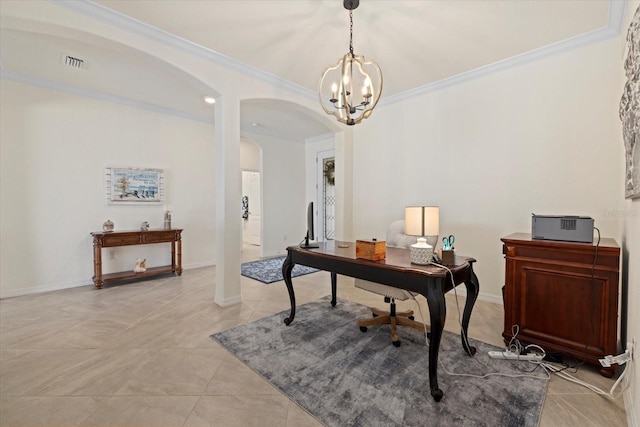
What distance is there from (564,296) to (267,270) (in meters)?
3.95

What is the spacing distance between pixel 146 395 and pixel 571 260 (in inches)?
119

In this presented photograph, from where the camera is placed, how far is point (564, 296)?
199 cm

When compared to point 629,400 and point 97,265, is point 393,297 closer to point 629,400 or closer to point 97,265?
point 629,400

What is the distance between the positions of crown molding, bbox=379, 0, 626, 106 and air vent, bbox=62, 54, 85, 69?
400cm

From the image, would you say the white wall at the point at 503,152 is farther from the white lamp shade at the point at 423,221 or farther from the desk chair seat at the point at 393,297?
the white lamp shade at the point at 423,221

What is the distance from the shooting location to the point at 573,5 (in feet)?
7.30

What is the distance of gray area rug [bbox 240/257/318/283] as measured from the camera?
14.2 ft

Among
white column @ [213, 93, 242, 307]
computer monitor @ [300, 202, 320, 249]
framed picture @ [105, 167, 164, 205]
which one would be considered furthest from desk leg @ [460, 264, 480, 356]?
framed picture @ [105, 167, 164, 205]

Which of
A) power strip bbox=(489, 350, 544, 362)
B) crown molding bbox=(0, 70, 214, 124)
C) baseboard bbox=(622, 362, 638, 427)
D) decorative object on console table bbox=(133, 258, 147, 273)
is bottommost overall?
power strip bbox=(489, 350, 544, 362)

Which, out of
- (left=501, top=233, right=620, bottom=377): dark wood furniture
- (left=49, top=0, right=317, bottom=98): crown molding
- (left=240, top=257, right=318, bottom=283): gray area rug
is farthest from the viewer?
(left=240, top=257, right=318, bottom=283): gray area rug

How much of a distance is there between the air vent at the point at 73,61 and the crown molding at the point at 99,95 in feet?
2.78

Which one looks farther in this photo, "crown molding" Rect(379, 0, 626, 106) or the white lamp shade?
"crown molding" Rect(379, 0, 626, 106)

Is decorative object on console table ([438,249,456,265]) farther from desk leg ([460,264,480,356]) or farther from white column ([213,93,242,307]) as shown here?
white column ([213,93,242,307])

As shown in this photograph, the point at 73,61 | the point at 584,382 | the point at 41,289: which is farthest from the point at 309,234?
the point at 41,289
